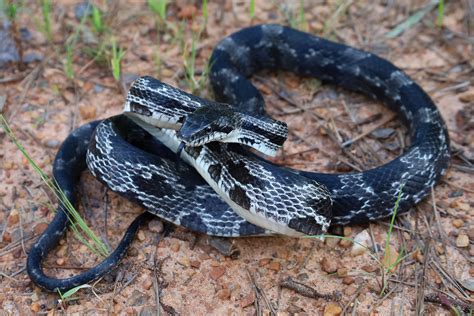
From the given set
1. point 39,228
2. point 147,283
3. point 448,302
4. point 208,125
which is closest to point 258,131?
point 208,125

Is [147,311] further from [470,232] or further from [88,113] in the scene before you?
[470,232]

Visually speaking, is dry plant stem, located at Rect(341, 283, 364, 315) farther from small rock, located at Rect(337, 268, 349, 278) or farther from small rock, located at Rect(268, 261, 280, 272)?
small rock, located at Rect(268, 261, 280, 272)

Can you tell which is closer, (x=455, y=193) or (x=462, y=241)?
(x=462, y=241)

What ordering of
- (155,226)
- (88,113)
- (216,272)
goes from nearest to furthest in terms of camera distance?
(216,272) < (155,226) < (88,113)

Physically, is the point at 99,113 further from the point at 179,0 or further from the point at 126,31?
the point at 179,0

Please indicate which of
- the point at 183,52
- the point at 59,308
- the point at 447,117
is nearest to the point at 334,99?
the point at 447,117

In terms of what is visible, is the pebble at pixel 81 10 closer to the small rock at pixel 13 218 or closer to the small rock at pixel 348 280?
the small rock at pixel 13 218
